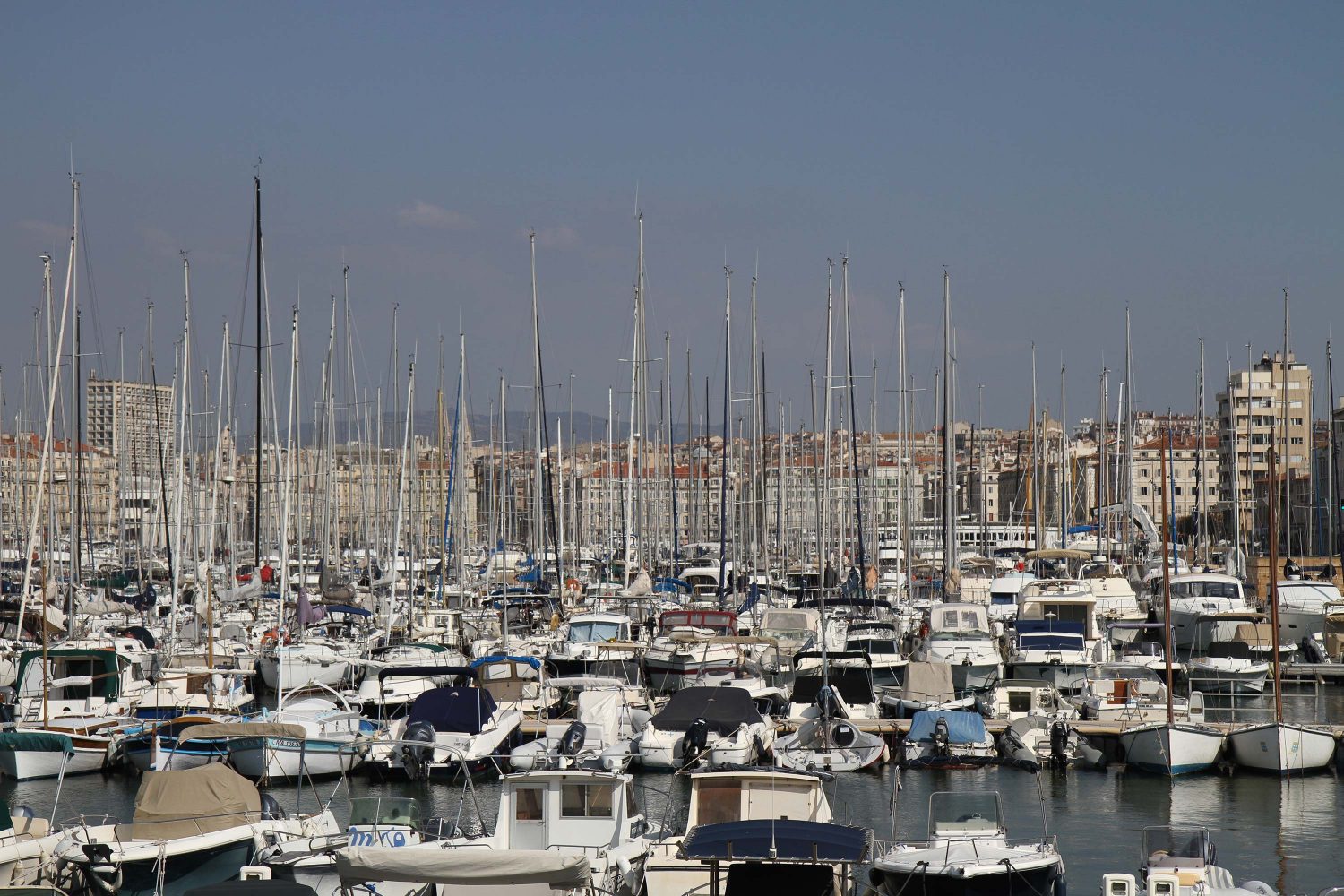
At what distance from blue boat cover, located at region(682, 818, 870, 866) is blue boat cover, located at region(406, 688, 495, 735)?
12236mm

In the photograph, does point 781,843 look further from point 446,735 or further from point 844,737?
point 446,735

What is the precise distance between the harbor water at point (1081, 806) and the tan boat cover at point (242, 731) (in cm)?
121

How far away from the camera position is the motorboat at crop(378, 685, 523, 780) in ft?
95.4

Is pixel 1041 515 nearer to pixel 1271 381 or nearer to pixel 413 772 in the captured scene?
pixel 413 772

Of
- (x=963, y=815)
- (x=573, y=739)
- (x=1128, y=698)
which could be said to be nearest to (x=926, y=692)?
(x=1128, y=698)

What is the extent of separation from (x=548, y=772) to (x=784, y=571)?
145 ft

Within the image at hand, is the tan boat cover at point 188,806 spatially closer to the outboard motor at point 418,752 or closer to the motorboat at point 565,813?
the motorboat at point 565,813

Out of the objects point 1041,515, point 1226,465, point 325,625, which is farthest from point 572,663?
point 1226,465

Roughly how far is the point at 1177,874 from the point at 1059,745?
12.0 m

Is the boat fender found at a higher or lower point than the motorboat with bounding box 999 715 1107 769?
higher

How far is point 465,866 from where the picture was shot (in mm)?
16328

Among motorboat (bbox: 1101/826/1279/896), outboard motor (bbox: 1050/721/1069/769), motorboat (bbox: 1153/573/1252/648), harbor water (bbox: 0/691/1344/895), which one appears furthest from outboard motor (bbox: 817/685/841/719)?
motorboat (bbox: 1153/573/1252/648)

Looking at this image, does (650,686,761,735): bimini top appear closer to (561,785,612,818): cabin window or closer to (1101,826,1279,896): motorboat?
(561,785,612,818): cabin window

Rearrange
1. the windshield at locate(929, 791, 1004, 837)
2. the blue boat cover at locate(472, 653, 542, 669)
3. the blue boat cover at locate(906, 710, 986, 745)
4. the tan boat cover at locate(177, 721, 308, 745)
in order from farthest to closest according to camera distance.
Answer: the blue boat cover at locate(472, 653, 542, 669), the blue boat cover at locate(906, 710, 986, 745), the tan boat cover at locate(177, 721, 308, 745), the windshield at locate(929, 791, 1004, 837)
